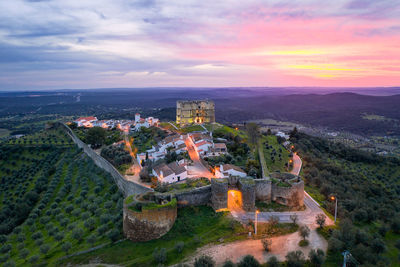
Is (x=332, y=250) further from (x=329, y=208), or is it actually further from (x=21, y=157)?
(x=21, y=157)

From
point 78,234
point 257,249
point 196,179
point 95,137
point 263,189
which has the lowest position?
point 78,234

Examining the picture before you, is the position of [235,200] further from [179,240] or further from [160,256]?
[160,256]

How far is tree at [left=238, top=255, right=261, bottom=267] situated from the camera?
665 inches

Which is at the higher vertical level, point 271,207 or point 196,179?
point 196,179

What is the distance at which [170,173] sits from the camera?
1281 inches

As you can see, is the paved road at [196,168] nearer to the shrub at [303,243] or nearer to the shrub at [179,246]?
the shrub at [179,246]

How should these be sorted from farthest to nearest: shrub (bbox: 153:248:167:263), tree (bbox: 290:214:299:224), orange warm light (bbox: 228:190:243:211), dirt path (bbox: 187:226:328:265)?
1. orange warm light (bbox: 228:190:243:211)
2. tree (bbox: 290:214:299:224)
3. dirt path (bbox: 187:226:328:265)
4. shrub (bbox: 153:248:167:263)

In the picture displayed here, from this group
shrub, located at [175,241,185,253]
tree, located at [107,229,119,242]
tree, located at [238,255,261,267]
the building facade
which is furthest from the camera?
the building facade

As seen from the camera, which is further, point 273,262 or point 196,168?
point 196,168

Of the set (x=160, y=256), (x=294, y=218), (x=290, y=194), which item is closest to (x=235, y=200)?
(x=290, y=194)

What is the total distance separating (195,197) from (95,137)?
39.9 m

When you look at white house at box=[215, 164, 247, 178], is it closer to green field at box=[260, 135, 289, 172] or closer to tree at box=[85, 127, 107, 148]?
green field at box=[260, 135, 289, 172]

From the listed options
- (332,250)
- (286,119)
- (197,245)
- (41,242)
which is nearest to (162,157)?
(41,242)

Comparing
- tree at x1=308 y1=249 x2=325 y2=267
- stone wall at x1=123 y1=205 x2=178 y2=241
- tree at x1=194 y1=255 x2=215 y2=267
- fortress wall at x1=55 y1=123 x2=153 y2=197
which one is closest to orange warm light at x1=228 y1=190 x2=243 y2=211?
stone wall at x1=123 y1=205 x2=178 y2=241
